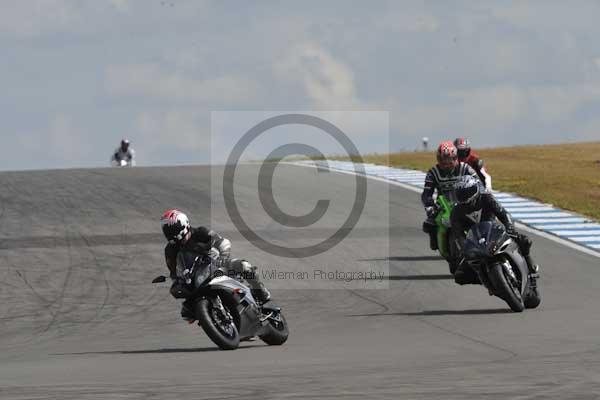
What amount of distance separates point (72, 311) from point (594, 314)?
674cm

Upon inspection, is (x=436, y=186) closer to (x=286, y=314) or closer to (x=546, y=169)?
(x=286, y=314)

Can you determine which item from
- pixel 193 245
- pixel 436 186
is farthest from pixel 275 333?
pixel 436 186

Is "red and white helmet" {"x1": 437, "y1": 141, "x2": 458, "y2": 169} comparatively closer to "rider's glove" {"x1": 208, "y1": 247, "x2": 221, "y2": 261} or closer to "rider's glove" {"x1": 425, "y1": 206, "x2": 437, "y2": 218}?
"rider's glove" {"x1": 425, "y1": 206, "x2": 437, "y2": 218}

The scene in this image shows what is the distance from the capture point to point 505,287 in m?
14.0

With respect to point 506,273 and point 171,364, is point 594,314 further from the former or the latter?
point 171,364

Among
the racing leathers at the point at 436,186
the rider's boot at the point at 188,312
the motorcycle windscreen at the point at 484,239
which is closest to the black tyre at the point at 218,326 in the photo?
the rider's boot at the point at 188,312

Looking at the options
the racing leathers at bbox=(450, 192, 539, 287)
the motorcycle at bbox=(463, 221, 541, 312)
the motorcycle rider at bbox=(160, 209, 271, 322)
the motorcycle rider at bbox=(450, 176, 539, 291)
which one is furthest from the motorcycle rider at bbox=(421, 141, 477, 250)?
the motorcycle rider at bbox=(160, 209, 271, 322)

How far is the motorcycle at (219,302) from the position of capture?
1166 centimetres

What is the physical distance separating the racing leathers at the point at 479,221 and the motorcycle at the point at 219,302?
139 inches

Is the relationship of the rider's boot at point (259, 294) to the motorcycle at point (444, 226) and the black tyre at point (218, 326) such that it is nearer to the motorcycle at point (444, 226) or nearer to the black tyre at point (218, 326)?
the black tyre at point (218, 326)

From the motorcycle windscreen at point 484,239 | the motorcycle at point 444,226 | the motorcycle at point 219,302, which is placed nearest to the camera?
the motorcycle at point 219,302

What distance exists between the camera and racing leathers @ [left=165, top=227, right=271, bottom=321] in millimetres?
12070

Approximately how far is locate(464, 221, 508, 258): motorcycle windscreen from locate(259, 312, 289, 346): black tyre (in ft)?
9.77

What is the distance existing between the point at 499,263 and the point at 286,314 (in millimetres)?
2942
